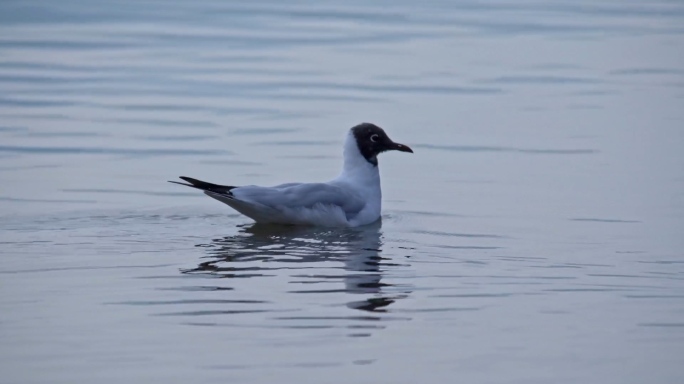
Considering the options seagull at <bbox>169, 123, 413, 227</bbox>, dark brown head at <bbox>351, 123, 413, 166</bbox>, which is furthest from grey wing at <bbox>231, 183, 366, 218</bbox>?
dark brown head at <bbox>351, 123, 413, 166</bbox>

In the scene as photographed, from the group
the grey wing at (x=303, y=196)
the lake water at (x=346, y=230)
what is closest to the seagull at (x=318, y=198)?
the grey wing at (x=303, y=196)

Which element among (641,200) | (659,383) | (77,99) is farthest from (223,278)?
(77,99)

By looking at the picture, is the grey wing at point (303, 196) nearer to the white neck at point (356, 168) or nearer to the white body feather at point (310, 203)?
the white body feather at point (310, 203)

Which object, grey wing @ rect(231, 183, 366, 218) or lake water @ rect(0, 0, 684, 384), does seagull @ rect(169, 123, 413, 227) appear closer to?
grey wing @ rect(231, 183, 366, 218)

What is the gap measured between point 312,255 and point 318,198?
4.36ft

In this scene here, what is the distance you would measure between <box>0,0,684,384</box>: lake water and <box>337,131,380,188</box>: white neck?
366 mm

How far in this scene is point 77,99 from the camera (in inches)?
739

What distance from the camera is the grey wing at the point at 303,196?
11305mm

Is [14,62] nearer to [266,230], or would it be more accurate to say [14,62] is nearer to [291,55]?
[291,55]

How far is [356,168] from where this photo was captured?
12.4m

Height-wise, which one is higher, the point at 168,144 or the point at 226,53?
the point at 226,53

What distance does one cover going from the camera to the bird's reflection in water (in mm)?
9164

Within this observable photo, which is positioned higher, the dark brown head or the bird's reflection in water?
the dark brown head

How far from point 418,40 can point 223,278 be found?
1731 centimetres
